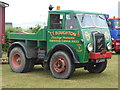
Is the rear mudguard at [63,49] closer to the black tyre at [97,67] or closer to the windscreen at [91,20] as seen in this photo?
the windscreen at [91,20]

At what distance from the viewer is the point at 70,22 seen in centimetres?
908

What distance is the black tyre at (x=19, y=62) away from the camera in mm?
10117

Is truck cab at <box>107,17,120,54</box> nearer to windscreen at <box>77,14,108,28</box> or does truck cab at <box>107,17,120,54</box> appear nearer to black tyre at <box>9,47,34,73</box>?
windscreen at <box>77,14,108,28</box>

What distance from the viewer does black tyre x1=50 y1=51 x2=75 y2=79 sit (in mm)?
8789

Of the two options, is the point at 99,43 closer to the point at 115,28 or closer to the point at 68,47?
the point at 68,47

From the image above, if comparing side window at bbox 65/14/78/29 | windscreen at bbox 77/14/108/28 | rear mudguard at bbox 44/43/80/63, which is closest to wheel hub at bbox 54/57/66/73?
rear mudguard at bbox 44/43/80/63

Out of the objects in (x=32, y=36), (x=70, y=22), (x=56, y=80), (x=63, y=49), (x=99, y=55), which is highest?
(x=70, y=22)

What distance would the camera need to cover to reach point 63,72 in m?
8.96

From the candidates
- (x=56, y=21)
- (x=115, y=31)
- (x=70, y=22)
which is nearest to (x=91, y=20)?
(x=70, y=22)

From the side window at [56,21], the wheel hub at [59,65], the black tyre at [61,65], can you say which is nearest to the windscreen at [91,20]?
the side window at [56,21]

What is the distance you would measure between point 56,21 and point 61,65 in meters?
1.58

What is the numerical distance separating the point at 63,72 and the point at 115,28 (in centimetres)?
1049

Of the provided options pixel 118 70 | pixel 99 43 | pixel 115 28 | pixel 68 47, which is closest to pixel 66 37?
pixel 68 47

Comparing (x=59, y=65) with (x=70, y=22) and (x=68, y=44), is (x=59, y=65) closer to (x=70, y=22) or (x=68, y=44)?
(x=68, y=44)
